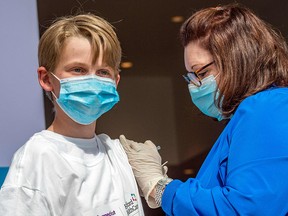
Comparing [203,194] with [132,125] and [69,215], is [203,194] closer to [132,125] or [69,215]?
[69,215]

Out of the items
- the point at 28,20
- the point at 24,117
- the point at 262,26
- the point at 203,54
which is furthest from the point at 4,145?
the point at 262,26

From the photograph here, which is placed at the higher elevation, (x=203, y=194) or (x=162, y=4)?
(x=162, y=4)

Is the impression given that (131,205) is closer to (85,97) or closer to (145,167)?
(145,167)

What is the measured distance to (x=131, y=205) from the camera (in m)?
1.27

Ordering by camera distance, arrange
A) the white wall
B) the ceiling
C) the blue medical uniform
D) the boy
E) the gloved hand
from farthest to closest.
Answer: the ceiling, the white wall, the gloved hand, the boy, the blue medical uniform

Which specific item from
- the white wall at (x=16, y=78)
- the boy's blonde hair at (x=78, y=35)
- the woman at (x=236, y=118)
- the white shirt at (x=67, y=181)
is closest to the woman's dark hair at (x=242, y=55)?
the woman at (x=236, y=118)

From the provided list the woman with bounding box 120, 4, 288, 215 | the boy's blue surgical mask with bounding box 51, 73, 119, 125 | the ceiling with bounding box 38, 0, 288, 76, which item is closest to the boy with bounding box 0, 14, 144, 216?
the boy's blue surgical mask with bounding box 51, 73, 119, 125

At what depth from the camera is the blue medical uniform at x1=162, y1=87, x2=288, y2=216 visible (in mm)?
970

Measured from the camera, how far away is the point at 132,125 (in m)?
2.18

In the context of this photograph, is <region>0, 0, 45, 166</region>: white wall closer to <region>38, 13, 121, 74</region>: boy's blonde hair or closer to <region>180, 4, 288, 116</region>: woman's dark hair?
<region>38, 13, 121, 74</region>: boy's blonde hair

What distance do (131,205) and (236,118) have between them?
43 centimetres

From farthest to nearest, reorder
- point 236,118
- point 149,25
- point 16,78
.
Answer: point 149,25
point 16,78
point 236,118

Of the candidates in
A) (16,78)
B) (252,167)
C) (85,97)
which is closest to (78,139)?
(85,97)

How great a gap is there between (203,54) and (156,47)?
3.32 ft
